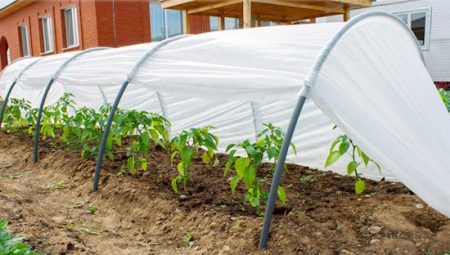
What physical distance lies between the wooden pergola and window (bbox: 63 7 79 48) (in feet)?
18.1

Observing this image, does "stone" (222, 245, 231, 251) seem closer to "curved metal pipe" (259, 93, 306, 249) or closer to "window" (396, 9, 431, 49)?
"curved metal pipe" (259, 93, 306, 249)

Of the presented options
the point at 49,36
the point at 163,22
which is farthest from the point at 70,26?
the point at 163,22

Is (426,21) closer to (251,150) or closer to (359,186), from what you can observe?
(359,186)

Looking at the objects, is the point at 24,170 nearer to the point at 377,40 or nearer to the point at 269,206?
the point at 269,206

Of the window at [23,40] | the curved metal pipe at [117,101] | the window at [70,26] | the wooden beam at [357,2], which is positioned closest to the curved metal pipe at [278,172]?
the curved metal pipe at [117,101]

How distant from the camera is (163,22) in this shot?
41.4ft

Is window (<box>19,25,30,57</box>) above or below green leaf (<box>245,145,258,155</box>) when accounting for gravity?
above

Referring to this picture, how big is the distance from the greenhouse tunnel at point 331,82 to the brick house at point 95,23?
7242mm

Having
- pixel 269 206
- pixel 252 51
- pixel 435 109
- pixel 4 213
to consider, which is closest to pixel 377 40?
pixel 435 109

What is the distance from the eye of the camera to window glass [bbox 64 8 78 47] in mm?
12922

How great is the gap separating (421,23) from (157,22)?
797 cm

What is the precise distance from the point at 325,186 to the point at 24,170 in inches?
157

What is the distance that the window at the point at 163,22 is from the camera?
1245 centimetres

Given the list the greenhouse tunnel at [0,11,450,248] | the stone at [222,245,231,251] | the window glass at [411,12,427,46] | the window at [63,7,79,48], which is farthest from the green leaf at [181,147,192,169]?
the window glass at [411,12,427,46]
